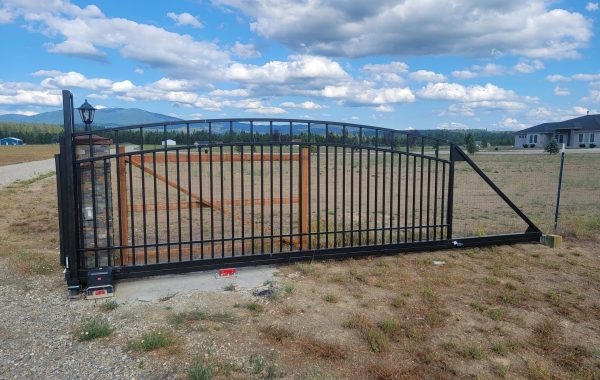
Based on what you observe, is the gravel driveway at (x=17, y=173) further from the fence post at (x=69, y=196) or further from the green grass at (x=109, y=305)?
the green grass at (x=109, y=305)

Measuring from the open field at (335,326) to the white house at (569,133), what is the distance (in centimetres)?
6549

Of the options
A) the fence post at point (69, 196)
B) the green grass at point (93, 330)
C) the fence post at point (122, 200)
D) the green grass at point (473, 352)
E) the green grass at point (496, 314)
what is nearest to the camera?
the green grass at point (473, 352)

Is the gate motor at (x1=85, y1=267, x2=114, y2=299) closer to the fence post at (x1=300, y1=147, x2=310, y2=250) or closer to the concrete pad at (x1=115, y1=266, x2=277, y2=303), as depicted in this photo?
the concrete pad at (x1=115, y1=266, x2=277, y2=303)

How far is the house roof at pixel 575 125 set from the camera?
65312 mm

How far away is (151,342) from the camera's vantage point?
4.07m

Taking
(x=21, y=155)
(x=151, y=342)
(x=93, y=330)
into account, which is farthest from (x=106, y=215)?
(x=21, y=155)

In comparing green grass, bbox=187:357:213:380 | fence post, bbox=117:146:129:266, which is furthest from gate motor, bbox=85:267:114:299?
green grass, bbox=187:357:213:380

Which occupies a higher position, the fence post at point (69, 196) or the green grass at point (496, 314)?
the fence post at point (69, 196)

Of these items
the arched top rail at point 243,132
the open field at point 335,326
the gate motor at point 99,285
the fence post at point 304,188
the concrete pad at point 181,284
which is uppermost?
the arched top rail at point 243,132

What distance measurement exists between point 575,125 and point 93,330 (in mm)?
77489

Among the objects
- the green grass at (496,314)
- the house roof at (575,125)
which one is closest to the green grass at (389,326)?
the green grass at (496,314)

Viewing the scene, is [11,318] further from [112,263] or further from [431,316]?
[431,316]

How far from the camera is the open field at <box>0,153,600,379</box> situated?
3.79 metres

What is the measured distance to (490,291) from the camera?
18.5 ft
